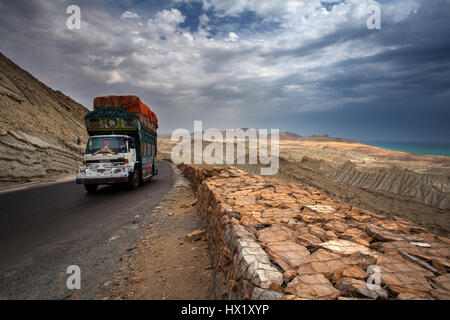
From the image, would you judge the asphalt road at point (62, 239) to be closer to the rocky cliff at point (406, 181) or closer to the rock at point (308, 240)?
the rock at point (308, 240)

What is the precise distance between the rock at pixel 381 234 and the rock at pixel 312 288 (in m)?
1.50

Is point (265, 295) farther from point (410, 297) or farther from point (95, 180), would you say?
point (95, 180)

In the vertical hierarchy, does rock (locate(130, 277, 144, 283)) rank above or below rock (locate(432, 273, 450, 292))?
below

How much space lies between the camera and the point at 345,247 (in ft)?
8.96

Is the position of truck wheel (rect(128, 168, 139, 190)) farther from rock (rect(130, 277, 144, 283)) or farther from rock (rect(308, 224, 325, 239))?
rock (rect(308, 224, 325, 239))

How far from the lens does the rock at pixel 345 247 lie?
2.60 m

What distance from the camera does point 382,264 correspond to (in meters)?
2.32

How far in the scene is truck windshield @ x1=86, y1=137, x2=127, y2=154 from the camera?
9.15 metres

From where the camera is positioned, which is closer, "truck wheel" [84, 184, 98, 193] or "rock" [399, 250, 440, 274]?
"rock" [399, 250, 440, 274]

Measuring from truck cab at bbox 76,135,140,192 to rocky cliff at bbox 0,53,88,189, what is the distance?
5.64 meters

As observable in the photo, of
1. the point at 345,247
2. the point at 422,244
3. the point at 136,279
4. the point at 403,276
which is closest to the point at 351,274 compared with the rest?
the point at 403,276

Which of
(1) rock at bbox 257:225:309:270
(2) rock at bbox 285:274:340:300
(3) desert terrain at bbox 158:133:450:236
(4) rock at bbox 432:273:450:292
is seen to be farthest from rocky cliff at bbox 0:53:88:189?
(4) rock at bbox 432:273:450:292

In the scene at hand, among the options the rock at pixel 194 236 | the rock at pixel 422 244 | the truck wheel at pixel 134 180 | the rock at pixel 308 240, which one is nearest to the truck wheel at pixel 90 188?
the truck wheel at pixel 134 180
